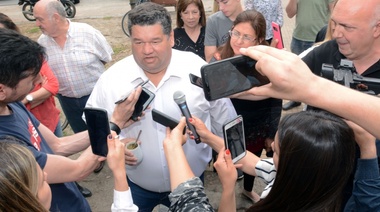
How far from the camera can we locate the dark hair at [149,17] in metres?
2.21

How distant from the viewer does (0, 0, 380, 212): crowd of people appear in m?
1.30

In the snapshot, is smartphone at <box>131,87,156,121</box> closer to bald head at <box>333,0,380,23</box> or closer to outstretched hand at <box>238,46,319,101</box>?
outstretched hand at <box>238,46,319,101</box>

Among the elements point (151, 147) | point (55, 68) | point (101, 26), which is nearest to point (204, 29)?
point (55, 68)

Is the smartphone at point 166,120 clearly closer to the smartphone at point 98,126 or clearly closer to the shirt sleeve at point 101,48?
the smartphone at point 98,126

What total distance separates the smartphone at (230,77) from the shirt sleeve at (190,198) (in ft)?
1.47

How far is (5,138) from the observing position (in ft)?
5.28

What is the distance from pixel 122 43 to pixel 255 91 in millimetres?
7067

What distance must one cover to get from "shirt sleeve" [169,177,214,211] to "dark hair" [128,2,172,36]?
1193 mm

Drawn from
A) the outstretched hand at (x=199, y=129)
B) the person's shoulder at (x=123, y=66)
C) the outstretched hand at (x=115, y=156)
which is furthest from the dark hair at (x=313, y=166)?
the person's shoulder at (x=123, y=66)

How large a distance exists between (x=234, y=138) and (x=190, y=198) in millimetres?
527

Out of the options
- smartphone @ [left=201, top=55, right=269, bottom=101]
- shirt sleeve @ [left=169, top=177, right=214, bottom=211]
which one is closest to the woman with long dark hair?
smartphone @ [left=201, top=55, right=269, bottom=101]

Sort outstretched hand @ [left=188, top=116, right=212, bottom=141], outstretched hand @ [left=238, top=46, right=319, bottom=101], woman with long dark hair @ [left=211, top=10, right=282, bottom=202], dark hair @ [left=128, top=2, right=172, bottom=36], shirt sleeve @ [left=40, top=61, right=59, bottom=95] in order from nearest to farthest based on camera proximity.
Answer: outstretched hand @ [left=238, top=46, right=319, bottom=101] → outstretched hand @ [left=188, top=116, right=212, bottom=141] → dark hair @ [left=128, top=2, right=172, bottom=36] → woman with long dark hair @ [left=211, top=10, right=282, bottom=202] → shirt sleeve @ [left=40, top=61, right=59, bottom=95]

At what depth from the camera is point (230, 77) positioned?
1632 millimetres

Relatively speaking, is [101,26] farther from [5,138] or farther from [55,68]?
[5,138]
